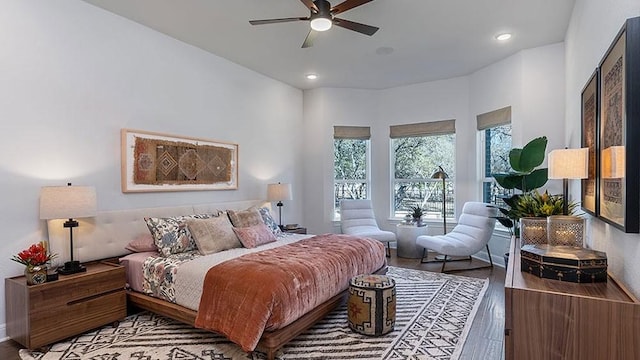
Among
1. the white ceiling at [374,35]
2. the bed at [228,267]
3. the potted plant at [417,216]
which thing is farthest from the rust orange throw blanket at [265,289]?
the potted plant at [417,216]

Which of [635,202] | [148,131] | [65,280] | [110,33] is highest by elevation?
[110,33]

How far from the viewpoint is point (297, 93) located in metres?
6.25

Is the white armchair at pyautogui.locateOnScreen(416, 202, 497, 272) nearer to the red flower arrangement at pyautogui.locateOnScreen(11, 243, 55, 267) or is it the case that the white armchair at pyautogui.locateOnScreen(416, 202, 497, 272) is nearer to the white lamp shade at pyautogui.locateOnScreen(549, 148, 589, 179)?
the white lamp shade at pyautogui.locateOnScreen(549, 148, 589, 179)

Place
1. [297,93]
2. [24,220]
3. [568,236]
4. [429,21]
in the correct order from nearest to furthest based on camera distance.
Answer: [568,236], [24,220], [429,21], [297,93]

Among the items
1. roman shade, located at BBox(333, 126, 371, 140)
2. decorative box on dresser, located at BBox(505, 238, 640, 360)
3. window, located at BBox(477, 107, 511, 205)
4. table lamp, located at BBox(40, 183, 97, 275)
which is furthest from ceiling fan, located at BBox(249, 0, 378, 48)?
roman shade, located at BBox(333, 126, 371, 140)

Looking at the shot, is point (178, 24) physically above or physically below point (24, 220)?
above

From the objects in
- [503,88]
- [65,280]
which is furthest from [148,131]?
[503,88]

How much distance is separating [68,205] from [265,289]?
→ 1.78m

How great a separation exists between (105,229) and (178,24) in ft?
7.41

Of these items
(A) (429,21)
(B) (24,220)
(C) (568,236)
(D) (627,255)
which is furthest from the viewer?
(A) (429,21)

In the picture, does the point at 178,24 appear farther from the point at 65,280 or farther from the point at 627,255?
the point at 627,255

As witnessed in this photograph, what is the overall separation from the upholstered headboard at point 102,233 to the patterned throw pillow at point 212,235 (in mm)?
542

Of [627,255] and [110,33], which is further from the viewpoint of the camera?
[110,33]

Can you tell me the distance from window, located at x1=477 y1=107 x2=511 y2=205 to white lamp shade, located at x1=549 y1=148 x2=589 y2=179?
2786 millimetres
